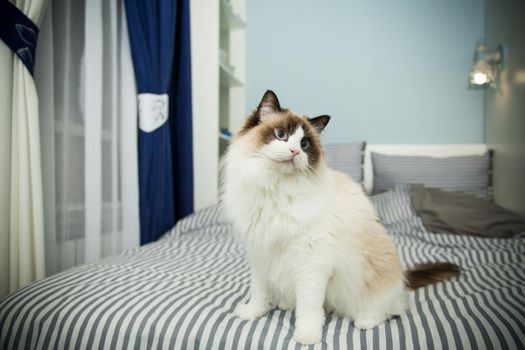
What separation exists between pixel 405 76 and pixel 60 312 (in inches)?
101

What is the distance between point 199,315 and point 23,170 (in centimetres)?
83

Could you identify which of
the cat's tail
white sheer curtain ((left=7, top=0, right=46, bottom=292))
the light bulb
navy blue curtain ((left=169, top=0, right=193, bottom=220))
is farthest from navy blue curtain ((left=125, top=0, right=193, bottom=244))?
the light bulb

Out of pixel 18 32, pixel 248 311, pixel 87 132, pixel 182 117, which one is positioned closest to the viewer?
pixel 248 311

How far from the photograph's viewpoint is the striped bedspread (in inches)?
26.4

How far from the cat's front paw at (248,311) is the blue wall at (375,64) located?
1721 mm

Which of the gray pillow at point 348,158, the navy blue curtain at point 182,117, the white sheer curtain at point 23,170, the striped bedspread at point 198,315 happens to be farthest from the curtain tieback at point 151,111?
the gray pillow at point 348,158

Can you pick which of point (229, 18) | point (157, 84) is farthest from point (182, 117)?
point (229, 18)

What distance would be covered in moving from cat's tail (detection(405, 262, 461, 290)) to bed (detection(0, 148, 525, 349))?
0.09ft

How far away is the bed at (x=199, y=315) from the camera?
670mm

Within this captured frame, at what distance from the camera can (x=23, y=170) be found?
3.44ft

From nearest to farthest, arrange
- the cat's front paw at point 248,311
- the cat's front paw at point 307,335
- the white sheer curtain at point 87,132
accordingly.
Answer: the cat's front paw at point 307,335, the cat's front paw at point 248,311, the white sheer curtain at point 87,132

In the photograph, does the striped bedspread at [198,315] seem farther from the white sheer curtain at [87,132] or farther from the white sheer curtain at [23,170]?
the white sheer curtain at [87,132]

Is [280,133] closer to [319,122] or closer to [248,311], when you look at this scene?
[319,122]

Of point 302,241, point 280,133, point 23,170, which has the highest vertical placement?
point 280,133
